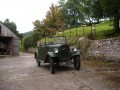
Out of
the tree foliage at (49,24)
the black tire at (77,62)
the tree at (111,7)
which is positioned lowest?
the black tire at (77,62)

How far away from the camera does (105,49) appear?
53.7 feet

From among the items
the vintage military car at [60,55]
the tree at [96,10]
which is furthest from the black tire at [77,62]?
the tree at [96,10]

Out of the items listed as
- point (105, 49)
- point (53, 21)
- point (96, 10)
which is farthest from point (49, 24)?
point (105, 49)

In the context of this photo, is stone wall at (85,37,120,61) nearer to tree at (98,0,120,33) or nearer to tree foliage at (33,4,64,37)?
tree at (98,0,120,33)

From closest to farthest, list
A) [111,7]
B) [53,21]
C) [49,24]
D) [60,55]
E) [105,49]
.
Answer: [60,55] → [111,7] → [105,49] → [49,24] → [53,21]

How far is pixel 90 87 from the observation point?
27.5 feet

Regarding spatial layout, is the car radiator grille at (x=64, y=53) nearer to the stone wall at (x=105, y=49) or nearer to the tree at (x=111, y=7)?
the stone wall at (x=105, y=49)

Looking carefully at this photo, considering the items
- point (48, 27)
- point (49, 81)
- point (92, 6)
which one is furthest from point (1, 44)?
point (49, 81)

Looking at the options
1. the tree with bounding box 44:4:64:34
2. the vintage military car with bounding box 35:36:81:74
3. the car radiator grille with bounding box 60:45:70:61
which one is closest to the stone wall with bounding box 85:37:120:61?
the vintage military car with bounding box 35:36:81:74

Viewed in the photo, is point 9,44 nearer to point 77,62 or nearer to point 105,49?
point 105,49

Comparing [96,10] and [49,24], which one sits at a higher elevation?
[49,24]

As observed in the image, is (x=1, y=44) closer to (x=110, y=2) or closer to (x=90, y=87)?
(x=110, y=2)

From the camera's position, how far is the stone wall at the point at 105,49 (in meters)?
15.3

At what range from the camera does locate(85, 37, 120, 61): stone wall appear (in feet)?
50.2
